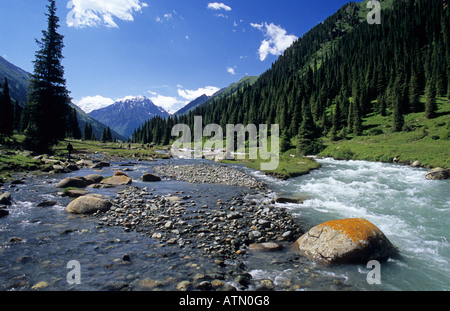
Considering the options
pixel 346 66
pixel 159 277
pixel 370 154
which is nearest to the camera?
pixel 159 277

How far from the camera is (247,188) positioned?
1925 cm

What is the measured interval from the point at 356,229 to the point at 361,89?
268 feet

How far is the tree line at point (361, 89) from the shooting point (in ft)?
187

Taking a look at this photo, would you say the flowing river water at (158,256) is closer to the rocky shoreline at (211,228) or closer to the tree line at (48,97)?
the rocky shoreline at (211,228)

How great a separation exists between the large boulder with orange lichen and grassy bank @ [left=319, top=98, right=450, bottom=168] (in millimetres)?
26881

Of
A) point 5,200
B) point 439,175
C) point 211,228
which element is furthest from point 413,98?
point 5,200

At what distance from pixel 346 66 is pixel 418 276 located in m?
124

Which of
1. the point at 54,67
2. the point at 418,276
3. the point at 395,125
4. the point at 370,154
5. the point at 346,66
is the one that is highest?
the point at 346,66

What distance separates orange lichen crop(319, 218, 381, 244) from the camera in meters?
7.10

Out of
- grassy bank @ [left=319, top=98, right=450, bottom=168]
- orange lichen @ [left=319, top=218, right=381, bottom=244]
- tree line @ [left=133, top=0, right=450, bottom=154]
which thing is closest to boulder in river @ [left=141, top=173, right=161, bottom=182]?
orange lichen @ [left=319, top=218, right=381, bottom=244]

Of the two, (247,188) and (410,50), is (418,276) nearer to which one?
(247,188)

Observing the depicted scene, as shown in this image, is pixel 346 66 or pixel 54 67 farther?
pixel 346 66

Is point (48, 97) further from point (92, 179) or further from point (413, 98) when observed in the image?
point (413, 98)
